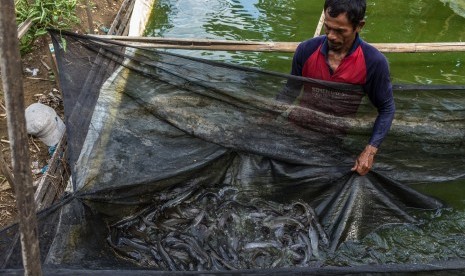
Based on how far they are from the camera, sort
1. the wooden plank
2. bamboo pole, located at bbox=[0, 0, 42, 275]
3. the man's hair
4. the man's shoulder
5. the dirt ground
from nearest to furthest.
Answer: bamboo pole, located at bbox=[0, 0, 42, 275] → the man's hair → the man's shoulder → the wooden plank → the dirt ground

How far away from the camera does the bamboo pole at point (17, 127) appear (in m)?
1.41

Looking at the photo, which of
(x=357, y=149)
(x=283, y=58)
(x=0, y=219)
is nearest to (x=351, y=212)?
(x=357, y=149)

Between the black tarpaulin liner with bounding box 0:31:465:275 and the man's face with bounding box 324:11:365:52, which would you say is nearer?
the man's face with bounding box 324:11:365:52

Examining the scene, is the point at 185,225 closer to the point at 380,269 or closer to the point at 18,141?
the point at 380,269

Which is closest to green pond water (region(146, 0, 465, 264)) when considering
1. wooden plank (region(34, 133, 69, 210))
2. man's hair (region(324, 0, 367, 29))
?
wooden plank (region(34, 133, 69, 210))

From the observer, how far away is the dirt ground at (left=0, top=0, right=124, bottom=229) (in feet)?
14.4

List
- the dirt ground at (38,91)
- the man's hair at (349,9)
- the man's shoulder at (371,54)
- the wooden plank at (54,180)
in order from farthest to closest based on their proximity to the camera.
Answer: the dirt ground at (38,91)
the wooden plank at (54,180)
the man's shoulder at (371,54)
the man's hair at (349,9)

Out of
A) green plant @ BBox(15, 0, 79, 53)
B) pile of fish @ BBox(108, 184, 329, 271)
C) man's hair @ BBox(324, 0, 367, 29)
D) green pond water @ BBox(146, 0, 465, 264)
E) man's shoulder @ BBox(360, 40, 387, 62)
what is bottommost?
pile of fish @ BBox(108, 184, 329, 271)

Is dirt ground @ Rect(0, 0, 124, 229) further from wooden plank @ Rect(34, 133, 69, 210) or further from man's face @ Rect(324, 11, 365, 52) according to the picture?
man's face @ Rect(324, 11, 365, 52)

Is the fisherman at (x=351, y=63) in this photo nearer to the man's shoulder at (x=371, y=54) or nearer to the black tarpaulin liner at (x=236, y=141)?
the man's shoulder at (x=371, y=54)

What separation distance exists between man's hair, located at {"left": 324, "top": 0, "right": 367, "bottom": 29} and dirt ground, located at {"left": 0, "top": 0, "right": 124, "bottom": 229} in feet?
10.3

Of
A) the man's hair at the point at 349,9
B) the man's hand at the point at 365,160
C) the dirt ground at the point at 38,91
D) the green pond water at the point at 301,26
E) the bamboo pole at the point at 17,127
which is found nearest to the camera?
the bamboo pole at the point at 17,127

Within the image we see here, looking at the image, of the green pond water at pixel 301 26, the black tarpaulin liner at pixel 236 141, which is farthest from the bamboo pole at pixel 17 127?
the green pond water at pixel 301 26

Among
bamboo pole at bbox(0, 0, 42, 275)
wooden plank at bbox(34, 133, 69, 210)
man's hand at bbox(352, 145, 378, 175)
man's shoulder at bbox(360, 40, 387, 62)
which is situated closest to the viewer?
bamboo pole at bbox(0, 0, 42, 275)
